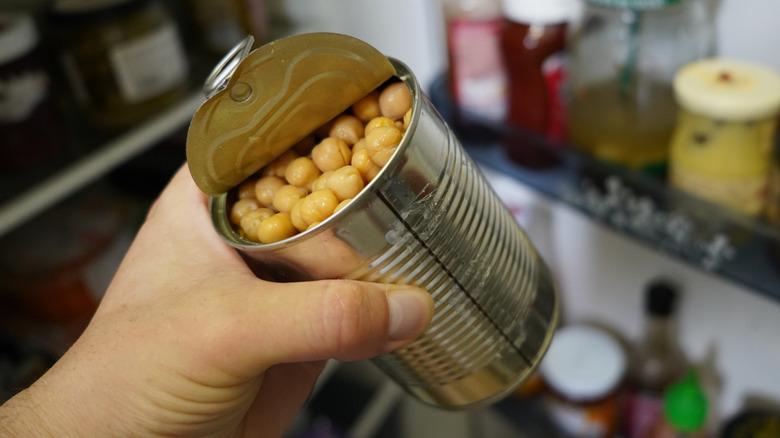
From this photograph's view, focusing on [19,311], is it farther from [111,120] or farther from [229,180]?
[229,180]

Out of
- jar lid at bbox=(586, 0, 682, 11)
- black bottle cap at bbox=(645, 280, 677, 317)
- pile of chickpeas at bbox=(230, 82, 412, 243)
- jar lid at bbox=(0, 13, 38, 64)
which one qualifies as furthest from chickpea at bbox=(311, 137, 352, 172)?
black bottle cap at bbox=(645, 280, 677, 317)

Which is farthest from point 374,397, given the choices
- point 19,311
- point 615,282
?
point 19,311

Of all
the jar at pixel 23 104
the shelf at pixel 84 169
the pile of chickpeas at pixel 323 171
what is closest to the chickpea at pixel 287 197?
the pile of chickpeas at pixel 323 171

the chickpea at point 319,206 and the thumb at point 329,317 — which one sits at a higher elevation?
the chickpea at point 319,206

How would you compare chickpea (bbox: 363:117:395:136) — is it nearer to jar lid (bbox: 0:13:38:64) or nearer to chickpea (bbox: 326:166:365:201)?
chickpea (bbox: 326:166:365:201)

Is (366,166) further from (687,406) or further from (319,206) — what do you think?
(687,406)

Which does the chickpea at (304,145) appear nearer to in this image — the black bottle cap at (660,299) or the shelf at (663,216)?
the shelf at (663,216)
